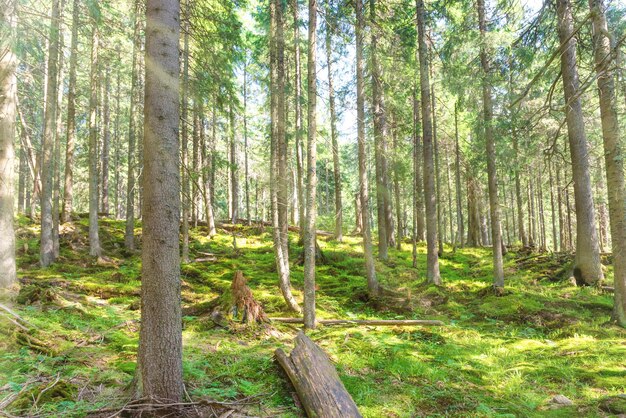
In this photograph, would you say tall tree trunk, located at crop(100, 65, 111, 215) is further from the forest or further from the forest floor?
the forest floor

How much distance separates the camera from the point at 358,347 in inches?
261

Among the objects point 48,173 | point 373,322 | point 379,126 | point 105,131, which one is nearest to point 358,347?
point 373,322

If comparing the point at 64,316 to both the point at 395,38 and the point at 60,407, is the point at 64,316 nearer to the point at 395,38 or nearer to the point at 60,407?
the point at 60,407

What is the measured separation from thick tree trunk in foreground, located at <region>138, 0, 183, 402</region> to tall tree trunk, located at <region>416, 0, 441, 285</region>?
988 cm

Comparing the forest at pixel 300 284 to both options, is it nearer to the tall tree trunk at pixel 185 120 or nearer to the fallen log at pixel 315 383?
the fallen log at pixel 315 383

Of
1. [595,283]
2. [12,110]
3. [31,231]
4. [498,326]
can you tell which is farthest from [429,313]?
[31,231]

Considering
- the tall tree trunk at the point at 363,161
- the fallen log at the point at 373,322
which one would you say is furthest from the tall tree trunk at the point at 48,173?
the tall tree trunk at the point at 363,161

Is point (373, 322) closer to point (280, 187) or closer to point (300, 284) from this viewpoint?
point (300, 284)

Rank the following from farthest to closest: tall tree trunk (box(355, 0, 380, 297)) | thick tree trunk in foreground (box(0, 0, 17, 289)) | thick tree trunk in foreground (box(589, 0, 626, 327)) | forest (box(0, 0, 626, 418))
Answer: tall tree trunk (box(355, 0, 380, 297)), thick tree trunk in foreground (box(0, 0, 17, 289)), thick tree trunk in foreground (box(589, 0, 626, 327)), forest (box(0, 0, 626, 418))

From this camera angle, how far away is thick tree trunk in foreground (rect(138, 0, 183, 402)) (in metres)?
3.59

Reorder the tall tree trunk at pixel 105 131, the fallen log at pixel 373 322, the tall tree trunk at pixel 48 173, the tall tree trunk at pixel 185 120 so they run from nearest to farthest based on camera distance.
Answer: the tall tree trunk at pixel 185 120 → the fallen log at pixel 373 322 → the tall tree trunk at pixel 48 173 → the tall tree trunk at pixel 105 131

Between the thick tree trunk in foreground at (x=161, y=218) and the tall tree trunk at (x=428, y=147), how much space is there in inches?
389

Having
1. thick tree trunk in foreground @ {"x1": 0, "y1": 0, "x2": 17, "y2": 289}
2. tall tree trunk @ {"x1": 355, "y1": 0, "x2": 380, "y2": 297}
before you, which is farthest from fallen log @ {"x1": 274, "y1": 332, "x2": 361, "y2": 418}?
thick tree trunk in foreground @ {"x1": 0, "y1": 0, "x2": 17, "y2": 289}

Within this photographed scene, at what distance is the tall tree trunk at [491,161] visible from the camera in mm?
11555
